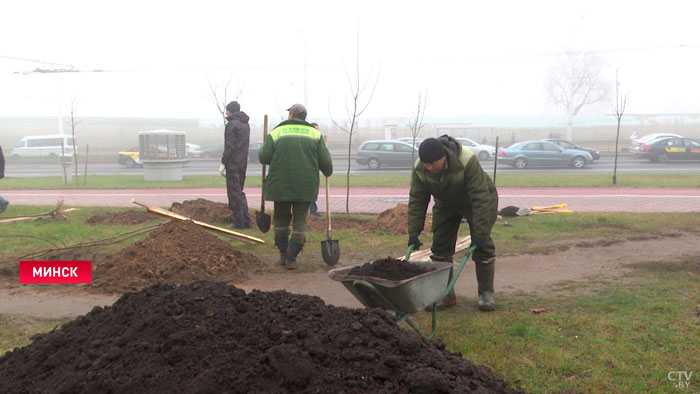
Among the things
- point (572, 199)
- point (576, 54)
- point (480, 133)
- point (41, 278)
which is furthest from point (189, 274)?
point (576, 54)

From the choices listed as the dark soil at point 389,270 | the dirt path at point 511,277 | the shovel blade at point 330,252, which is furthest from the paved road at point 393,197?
the dark soil at point 389,270

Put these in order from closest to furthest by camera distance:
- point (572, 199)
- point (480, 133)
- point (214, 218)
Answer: point (214, 218), point (572, 199), point (480, 133)

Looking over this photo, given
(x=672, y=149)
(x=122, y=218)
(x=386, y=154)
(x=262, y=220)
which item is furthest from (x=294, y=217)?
(x=672, y=149)

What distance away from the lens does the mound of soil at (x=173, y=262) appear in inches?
241

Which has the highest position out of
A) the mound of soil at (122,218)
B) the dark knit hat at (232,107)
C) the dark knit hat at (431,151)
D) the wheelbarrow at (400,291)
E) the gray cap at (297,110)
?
the dark knit hat at (232,107)

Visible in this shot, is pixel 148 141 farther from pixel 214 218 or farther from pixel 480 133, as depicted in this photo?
pixel 480 133

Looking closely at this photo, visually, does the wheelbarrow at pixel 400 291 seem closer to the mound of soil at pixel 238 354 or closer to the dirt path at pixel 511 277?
the mound of soil at pixel 238 354

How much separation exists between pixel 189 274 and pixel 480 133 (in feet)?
138

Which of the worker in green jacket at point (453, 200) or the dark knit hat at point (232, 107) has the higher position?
the dark knit hat at point (232, 107)

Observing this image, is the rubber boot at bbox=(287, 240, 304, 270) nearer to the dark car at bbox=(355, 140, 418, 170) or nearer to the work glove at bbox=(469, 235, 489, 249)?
the work glove at bbox=(469, 235, 489, 249)

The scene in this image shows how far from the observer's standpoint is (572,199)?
1387cm

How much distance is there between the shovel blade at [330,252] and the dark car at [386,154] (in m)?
19.9
